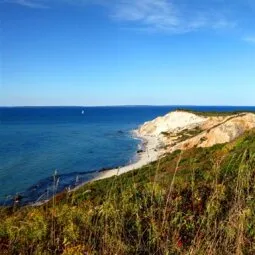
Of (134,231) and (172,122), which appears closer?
(134,231)

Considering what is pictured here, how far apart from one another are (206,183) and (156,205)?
206 centimetres

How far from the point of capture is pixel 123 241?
226 inches

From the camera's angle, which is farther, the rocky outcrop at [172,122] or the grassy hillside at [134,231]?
the rocky outcrop at [172,122]

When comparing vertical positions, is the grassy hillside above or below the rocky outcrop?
above

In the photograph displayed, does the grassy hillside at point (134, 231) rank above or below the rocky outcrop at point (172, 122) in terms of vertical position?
above

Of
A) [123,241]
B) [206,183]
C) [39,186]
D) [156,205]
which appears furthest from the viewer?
[39,186]

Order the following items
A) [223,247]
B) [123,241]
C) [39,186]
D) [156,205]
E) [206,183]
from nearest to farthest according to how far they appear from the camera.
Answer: [223,247]
[123,241]
[156,205]
[206,183]
[39,186]

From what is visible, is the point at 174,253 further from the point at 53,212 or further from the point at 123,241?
the point at 53,212

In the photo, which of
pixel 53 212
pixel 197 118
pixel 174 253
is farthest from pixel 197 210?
pixel 197 118

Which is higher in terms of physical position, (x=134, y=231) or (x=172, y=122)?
(x=134, y=231)

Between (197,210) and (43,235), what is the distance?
9.40 ft

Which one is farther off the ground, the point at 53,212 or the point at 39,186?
the point at 53,212

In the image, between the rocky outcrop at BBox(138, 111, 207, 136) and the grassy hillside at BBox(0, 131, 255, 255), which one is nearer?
the grassy hillside at BBox(0, 131, 255, 255)

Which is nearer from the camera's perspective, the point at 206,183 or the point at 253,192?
the point at 253,192
